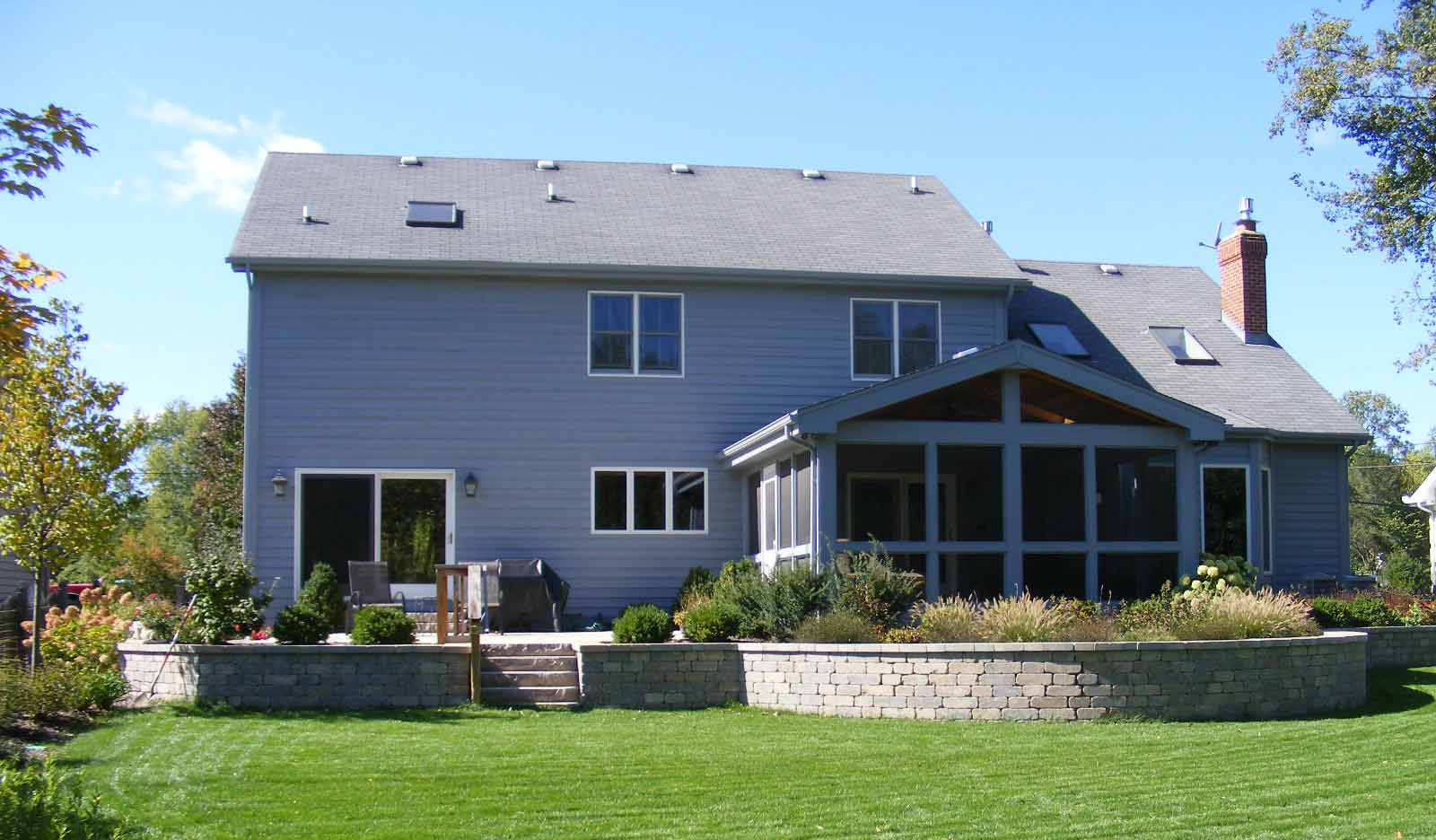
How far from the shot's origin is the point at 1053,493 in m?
16.8

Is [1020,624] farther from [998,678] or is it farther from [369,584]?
[369,584]

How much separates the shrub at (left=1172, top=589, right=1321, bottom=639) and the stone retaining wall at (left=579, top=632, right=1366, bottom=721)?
0.35 meters

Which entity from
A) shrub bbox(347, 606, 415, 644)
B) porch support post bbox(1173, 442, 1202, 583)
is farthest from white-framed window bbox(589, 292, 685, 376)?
porch support post bbox(1173, 442, 1202, 583)

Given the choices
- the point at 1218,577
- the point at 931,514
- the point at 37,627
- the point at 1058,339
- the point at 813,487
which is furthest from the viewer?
the point at 1058,339

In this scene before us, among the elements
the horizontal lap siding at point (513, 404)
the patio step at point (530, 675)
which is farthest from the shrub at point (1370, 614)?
the patio step at point (530, 675)

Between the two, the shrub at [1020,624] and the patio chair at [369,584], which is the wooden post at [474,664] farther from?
the shrub at [1020,624]

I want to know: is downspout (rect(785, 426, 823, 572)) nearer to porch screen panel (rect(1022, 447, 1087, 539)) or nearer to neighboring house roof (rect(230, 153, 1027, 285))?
porch screen panel (rect(1022, 447, 1087, 539))

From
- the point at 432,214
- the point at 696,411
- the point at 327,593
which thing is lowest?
the point at 327,593

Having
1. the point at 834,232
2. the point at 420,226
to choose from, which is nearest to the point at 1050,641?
the point at 834,232

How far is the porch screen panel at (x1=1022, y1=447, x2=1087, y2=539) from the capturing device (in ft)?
54.6

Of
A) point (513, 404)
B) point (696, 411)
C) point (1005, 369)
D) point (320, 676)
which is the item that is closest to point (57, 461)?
point (320, 676)

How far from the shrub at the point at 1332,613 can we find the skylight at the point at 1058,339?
5526 mm

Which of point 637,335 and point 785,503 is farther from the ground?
point 637,335

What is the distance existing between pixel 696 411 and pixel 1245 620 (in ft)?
26.8
